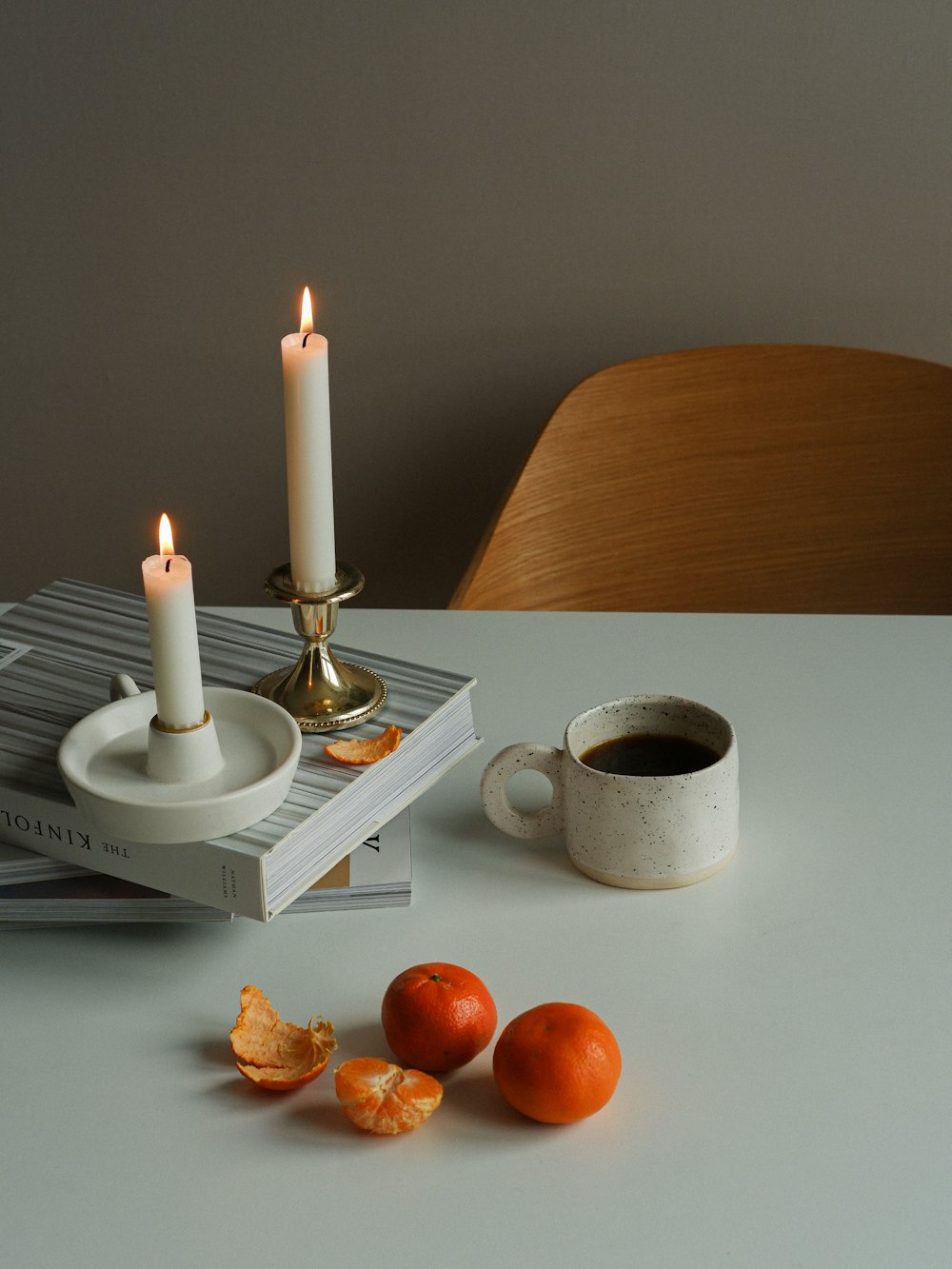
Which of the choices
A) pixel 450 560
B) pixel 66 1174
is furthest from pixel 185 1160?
pixel 450 560

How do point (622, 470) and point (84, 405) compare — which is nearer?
point (622, 470)

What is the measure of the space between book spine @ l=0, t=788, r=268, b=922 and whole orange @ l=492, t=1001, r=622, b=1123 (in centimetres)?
16

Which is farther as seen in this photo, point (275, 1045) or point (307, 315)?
point (307, 315)

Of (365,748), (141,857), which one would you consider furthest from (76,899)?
(365,748)

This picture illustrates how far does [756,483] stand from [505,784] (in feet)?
2.64

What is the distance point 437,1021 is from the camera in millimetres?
692

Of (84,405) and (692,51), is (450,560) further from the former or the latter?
(692,51)

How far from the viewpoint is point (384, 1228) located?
62cm

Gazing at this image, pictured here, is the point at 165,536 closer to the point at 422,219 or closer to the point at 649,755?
the point at 649,755

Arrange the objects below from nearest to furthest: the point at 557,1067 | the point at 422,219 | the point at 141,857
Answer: the point at 557,1067
the point at 141,857
the point at 422,219

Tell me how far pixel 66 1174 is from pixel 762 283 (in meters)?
1.46

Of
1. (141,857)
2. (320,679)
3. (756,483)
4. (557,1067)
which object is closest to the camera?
(557,1067)

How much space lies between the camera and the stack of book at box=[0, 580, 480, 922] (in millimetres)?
744

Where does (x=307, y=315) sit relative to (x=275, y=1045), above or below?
above
